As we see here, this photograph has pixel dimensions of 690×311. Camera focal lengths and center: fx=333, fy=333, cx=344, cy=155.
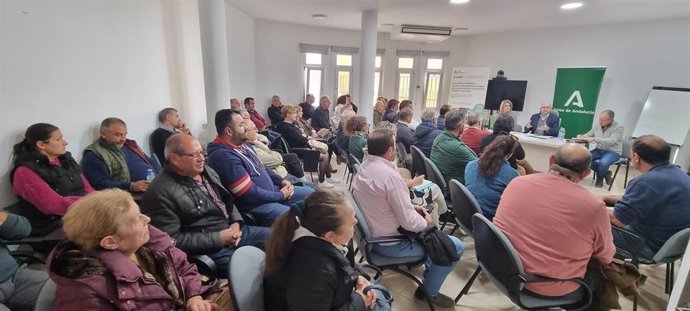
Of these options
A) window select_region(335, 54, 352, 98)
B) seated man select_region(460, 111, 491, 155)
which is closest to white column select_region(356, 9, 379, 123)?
seated man select_region(460, 111, 491, 155)

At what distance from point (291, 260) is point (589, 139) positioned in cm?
531

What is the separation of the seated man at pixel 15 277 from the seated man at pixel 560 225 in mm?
2345

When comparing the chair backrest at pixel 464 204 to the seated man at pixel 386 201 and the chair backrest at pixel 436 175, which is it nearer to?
the seated man at pixel 386 201

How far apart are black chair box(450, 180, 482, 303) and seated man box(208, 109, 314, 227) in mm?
1192

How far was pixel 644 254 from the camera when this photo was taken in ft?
6.86

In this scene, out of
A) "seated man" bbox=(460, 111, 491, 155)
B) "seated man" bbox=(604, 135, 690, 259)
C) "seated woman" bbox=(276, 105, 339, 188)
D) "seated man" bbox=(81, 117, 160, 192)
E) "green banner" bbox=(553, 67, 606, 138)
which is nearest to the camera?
"seated man" bbox=(604, 135, 690, 259)

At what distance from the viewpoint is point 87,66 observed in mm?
2572

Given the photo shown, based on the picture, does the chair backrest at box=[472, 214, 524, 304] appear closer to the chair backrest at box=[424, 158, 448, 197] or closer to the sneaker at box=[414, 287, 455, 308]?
the sneaker at box=[414, 287, 455, 308]

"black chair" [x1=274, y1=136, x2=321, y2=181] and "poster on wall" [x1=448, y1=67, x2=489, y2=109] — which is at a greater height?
"poster on wall" [x1=448, y1=67, x2=489, y2=109]

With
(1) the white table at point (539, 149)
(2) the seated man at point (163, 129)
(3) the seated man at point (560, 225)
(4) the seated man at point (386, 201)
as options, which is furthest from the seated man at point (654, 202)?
(2) the seated man at point (163, 129)

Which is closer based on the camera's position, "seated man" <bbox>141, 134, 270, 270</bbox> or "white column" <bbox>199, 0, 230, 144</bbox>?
"seated man" <bbox>141, 134, 270, 270</bbox>

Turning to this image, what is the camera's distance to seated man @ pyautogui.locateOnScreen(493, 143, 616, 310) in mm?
1529

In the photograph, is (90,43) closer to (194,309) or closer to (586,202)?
(194,309)

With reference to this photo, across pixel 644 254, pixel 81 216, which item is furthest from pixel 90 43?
pixel 644 254
